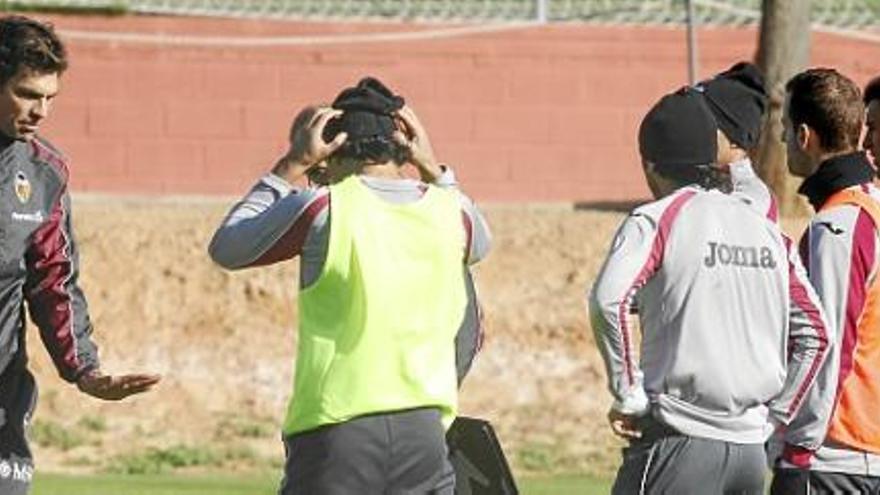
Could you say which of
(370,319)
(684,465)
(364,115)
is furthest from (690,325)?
(364,115)

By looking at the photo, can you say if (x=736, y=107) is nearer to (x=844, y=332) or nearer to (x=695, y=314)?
(x=844, y=332)

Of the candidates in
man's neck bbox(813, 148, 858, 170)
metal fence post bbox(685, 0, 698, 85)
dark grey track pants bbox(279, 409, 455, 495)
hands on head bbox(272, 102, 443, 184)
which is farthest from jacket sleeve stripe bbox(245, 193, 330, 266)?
metal fence post bbox(685, 0, 698, 85)

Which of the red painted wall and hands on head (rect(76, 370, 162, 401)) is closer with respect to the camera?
hands on head (rect(76, 370, 162, 401))

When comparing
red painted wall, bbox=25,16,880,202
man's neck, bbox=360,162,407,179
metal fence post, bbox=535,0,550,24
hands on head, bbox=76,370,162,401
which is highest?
man's neck, bbox=360,162,407,179

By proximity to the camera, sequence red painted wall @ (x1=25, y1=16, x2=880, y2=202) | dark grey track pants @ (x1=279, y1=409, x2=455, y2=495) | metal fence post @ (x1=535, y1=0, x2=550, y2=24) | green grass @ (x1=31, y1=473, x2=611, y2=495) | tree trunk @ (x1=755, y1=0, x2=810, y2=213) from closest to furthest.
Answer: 1. dark grey track pants @ (x1=279, y1=409, x2=455, y2=495)
2. green grass @ (x1=31, y1=473, x2=611, y2=495)
3. tree trunk @ (x1=755, y1=0, x2=810, y2=213)
4. red painted wall @ (x1=25, y1=16, x2=880, y2=202)
5. metal fence post @ (x1=535, y1=0, x2=550, y2=24)

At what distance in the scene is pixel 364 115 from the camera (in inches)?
315

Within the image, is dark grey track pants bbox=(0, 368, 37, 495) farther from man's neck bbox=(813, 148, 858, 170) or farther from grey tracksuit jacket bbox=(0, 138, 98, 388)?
man's neck bbox=(813, 148, 858, 170)

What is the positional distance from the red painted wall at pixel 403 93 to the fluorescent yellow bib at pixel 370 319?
557 inches

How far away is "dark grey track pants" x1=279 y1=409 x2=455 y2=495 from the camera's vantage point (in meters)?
7.81

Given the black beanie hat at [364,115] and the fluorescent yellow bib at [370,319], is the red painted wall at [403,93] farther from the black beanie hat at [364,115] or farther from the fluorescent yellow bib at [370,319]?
the fluorescent yellow bib at [370,319]

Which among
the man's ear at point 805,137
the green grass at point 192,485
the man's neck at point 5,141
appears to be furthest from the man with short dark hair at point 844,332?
the green grass at point 192,485

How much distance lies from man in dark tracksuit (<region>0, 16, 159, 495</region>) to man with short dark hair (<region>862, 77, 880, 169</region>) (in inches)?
90.7

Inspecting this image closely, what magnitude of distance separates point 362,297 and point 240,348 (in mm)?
12434

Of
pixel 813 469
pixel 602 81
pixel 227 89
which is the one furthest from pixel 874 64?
pixel 813 469
